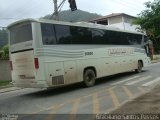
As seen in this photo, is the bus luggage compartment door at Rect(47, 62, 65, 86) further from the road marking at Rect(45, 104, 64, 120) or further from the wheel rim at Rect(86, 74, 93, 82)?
the road marking at Rect(45, 104, 64, 120)

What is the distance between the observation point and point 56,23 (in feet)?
49.5

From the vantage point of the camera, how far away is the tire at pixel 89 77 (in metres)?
16.7

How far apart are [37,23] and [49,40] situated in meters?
0.95

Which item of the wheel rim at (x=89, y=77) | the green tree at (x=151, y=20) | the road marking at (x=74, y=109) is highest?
the green tree at (x=151, y=20)

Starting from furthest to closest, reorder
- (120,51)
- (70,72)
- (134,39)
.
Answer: (134,39), (120,51), (70,72)

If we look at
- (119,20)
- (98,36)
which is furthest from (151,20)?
(98,36)

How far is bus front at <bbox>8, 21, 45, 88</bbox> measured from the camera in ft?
46.6

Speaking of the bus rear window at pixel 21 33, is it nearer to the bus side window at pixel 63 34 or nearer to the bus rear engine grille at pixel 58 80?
the bus side window at pixel 63 34

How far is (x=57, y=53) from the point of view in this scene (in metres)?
14.9

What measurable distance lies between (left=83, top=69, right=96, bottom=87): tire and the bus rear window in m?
3.70

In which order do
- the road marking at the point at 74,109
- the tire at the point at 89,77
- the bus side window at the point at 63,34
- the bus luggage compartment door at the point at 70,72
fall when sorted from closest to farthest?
the road marking at the point at 74,109
the bus side window at the point at 63,34
the bus luggage compartment door at the point at 70,72
the tire at the point at 89,77

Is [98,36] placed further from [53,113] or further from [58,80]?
[53,113]

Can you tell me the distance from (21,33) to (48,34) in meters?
1.29

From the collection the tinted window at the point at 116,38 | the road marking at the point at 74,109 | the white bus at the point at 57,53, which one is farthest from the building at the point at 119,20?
the road marking at the point at 74,109
